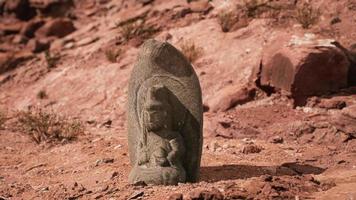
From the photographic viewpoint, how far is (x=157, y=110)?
6406mm

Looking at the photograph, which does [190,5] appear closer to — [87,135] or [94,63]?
[94,63]

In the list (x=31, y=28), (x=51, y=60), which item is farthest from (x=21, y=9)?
(x=51, y=60)

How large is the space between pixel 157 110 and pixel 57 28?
1100 centimetres

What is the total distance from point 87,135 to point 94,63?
4.14 meters

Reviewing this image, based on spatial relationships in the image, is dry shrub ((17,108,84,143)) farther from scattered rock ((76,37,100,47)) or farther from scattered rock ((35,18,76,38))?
scattered rock ((35,18,76,38))

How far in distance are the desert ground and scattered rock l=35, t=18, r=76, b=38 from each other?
0.04 m

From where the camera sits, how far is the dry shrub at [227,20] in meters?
12.9

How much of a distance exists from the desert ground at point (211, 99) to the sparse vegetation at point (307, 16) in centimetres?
4

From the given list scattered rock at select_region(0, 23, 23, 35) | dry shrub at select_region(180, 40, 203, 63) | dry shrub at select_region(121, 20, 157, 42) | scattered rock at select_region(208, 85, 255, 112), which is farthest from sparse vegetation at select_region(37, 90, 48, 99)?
scattered rock at select_region(0, 23, 23, 35)

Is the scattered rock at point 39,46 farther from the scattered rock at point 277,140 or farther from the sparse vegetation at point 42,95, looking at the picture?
the scattered rock at point 277,140

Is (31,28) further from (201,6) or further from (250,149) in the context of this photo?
(250,149)

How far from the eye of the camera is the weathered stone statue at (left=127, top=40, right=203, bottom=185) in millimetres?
6383

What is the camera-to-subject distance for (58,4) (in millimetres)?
18766

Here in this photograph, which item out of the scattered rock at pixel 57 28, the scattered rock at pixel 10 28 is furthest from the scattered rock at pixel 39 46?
the scattered rock at pixel 10 28
